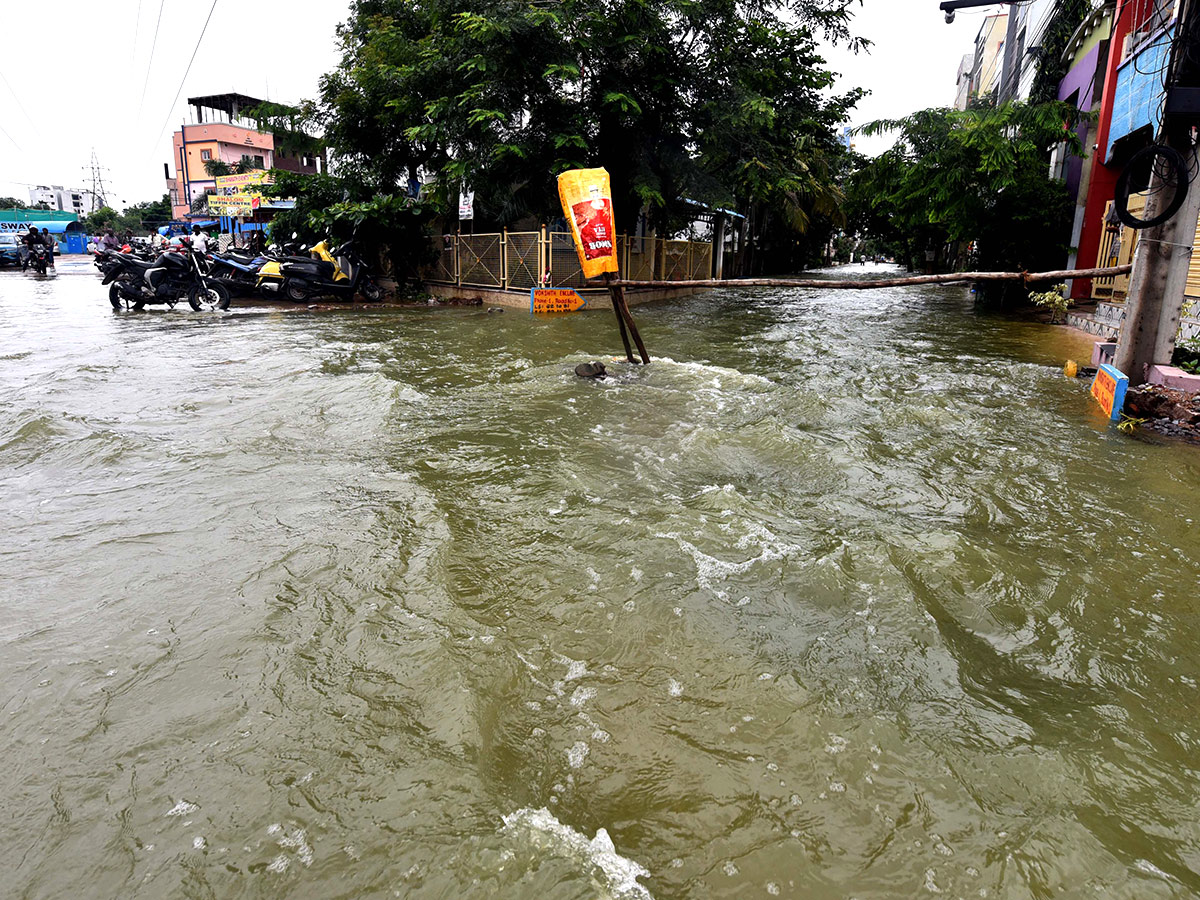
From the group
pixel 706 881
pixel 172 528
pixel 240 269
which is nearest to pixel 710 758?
pixel 706 881

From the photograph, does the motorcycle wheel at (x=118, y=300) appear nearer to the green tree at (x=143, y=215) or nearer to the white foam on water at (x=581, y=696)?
the white foam on water at (x=581, y=696)

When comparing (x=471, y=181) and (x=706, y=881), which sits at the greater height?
(x=471, y=181)

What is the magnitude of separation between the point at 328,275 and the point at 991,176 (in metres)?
13.9

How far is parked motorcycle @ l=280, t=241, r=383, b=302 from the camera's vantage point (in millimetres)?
15945

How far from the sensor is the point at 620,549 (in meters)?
3.74

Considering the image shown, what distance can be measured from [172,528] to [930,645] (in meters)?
3.74

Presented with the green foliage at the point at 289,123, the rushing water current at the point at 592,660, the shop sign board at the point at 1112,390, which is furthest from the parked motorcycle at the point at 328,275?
the shop sign board at the point at 1112,390

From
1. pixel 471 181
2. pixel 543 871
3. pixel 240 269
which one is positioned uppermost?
pixel 471 181

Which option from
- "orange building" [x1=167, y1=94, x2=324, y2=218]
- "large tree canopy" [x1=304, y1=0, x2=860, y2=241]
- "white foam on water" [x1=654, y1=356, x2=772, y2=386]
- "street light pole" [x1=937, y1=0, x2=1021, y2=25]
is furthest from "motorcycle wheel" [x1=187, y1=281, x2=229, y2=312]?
"orange building" [x1=167, y1=94, x2=324, y2=218]

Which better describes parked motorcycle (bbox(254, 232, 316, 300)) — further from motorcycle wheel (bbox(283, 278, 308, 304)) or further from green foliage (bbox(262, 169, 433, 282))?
green foliage (bbox(262, 169, 433, 282))

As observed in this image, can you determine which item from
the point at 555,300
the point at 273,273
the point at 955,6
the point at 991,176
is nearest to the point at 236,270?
the point at 273,273

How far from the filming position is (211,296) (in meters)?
14.6

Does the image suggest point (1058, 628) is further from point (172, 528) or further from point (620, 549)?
point (172, 528)

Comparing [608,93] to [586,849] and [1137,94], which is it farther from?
[586,849]
